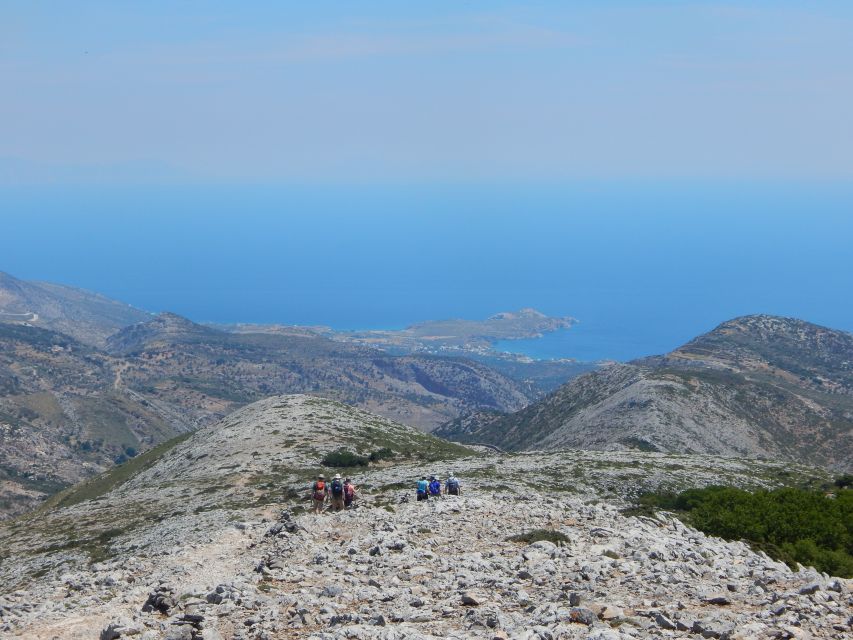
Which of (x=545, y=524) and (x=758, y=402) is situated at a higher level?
(x=758, y=402)

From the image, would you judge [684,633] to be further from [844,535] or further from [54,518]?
[54,518]

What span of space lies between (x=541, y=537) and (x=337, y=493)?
30.4 ft

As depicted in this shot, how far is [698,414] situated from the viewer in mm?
91750

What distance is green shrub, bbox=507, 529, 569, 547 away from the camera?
2709 centimetres

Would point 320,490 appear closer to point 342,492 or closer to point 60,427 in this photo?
point 342,492

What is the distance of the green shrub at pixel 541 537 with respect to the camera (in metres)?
27.1

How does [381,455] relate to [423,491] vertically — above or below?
above

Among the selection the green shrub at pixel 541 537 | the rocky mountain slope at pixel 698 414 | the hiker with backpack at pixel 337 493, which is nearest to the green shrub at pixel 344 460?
the hiker with backpack at pixel 337 493

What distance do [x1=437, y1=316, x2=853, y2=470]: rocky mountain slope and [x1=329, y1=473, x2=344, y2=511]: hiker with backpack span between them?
162 ft

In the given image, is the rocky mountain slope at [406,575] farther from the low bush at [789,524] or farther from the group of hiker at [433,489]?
the low bush at [789,524]

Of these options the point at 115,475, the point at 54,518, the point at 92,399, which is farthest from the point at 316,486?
the point at 92,399

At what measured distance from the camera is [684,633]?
17.6 meters

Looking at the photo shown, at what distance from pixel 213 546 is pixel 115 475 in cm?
4946

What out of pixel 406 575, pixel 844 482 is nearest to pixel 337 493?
pixel 406 575
